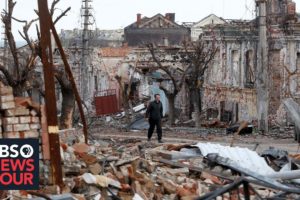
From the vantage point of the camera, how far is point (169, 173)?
43.8 feet

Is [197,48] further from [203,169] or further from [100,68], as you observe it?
[203,169]

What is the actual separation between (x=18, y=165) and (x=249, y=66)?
26770 millimetres

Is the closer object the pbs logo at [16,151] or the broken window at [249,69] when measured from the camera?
the pbs logo at [16,151]

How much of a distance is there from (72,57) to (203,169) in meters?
35.2

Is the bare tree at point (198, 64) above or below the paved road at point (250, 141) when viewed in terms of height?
above

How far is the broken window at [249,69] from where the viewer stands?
34.0 m

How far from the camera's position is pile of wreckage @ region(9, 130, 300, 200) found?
10.4 metres

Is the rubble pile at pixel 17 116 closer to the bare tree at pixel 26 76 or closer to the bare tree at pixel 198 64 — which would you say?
the bare tree at pixel 26 76

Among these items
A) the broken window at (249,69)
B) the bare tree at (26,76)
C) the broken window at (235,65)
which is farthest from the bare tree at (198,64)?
the bare tree at (26,76)

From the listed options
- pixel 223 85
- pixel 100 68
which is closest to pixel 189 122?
pixel 223 85

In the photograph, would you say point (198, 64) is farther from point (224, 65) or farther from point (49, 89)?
point (49, 89)

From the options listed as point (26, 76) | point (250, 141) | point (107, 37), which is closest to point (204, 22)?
point (107, 37)

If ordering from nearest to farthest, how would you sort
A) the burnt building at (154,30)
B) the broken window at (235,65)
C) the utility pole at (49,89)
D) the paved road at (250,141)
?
the utility pole at (49,89), the paved road at (250,141), the broken window at (235,65), the burnt building at (154,30)

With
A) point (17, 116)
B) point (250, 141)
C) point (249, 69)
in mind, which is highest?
point (17, 116)
